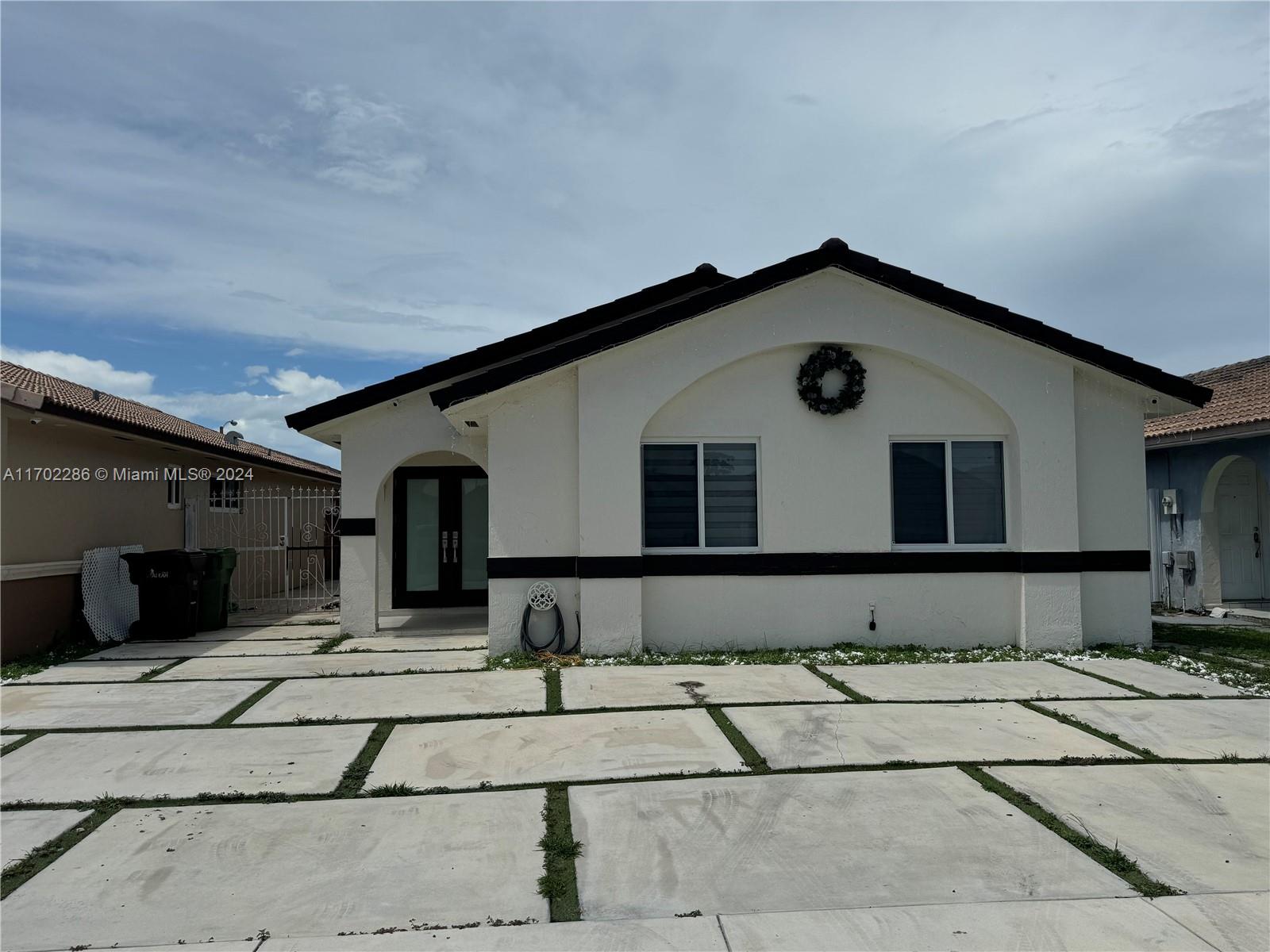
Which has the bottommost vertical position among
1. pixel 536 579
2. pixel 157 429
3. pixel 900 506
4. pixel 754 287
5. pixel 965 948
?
pixel 965 948

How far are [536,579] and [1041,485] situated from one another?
5.84m

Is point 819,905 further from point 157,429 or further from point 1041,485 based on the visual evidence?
point 157,429

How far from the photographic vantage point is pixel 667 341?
9.21 meters

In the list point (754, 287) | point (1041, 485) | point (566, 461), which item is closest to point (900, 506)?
point (1041, 485)

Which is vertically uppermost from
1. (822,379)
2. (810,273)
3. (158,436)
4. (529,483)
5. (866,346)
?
(810,273)

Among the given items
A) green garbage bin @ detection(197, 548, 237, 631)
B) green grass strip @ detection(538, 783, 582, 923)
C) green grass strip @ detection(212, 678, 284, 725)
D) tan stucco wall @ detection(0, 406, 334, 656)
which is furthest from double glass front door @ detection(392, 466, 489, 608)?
green grass strip @ detection(538, 783, 582, 923)

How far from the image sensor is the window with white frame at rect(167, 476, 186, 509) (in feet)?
45.1

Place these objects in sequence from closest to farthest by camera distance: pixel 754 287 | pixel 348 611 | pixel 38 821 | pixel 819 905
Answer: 1. pixel 819 905
2. pixel 38 821
3. pixel 754 287
4. pixel 348 611

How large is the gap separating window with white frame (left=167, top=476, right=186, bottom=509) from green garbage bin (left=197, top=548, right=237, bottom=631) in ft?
7.32

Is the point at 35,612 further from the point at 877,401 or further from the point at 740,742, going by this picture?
the point at 877,401

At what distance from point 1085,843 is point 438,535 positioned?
11285 mm

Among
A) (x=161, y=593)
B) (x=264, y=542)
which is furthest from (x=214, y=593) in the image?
(x=264, y=542)

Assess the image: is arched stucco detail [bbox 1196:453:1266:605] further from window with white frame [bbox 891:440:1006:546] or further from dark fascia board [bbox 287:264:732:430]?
dark fascia board [bbox 287:264:732:430]

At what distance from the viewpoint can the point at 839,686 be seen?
302 inches
